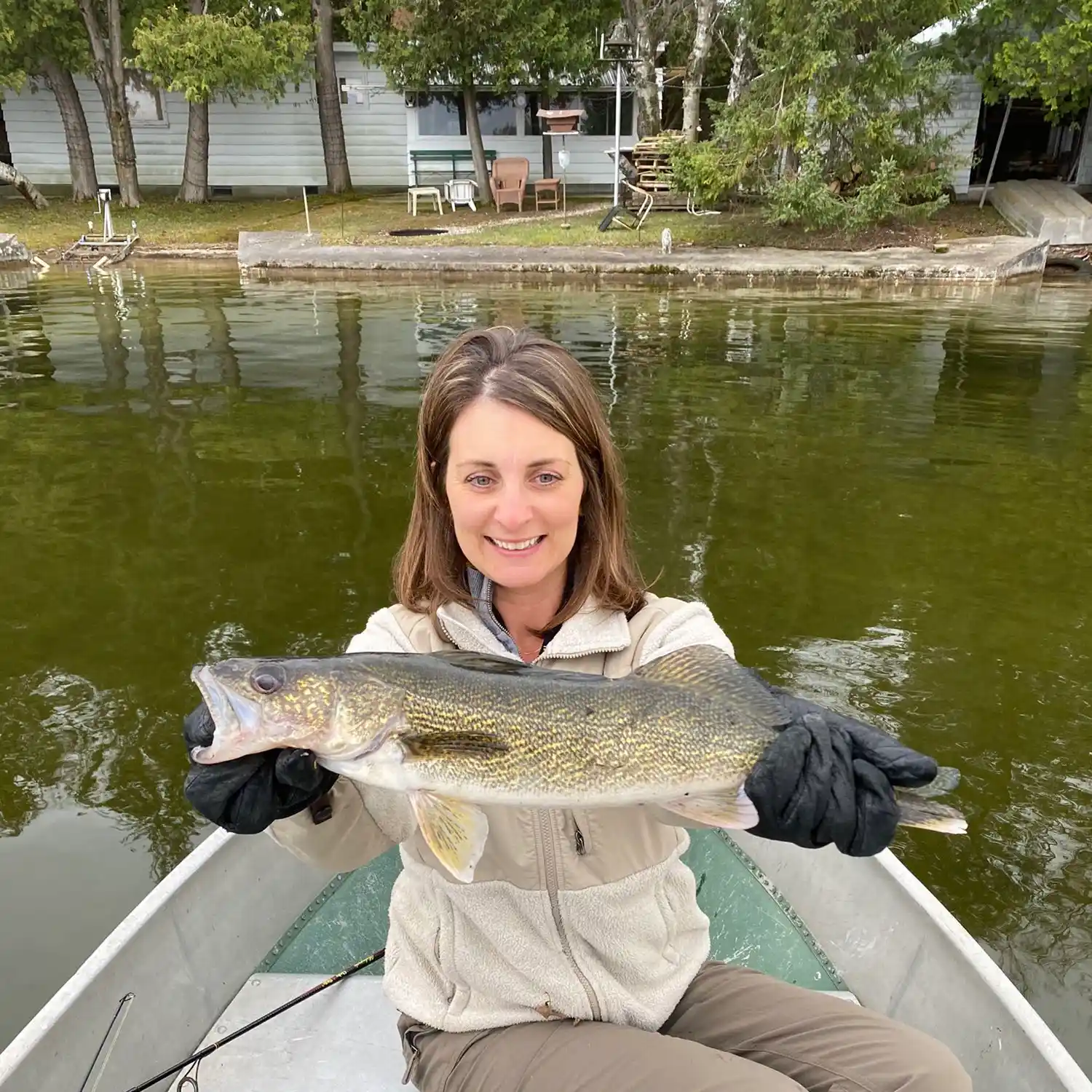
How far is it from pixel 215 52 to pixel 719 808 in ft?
99.0

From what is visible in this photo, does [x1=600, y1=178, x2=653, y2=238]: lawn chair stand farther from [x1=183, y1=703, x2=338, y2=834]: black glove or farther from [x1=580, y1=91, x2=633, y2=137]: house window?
[x1=183, y1=703, x2=338, y2=834]: black glove

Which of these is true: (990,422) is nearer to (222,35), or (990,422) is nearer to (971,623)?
(971,623)

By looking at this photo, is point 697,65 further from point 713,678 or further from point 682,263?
point 713,678

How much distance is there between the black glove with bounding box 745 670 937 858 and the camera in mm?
2203

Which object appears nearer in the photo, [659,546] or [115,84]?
[659,546]

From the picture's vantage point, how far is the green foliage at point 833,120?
23.0 metres

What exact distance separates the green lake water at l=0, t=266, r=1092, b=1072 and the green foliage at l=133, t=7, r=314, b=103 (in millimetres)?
12803

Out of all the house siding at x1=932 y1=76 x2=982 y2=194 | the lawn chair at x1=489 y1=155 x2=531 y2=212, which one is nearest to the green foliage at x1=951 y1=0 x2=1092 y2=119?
the house siding at x1=932 y1=76 x2=982 y2=194

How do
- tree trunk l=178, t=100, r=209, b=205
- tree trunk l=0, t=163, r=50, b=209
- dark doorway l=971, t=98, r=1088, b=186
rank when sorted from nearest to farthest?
tree trunk l=178, t=100, r=209, b=205 < tree trunk l=0, t=163, r=50, b=209 < dark doorway l=971, t=98, r=1088, b=186

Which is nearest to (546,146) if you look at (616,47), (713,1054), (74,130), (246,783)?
(616,47)

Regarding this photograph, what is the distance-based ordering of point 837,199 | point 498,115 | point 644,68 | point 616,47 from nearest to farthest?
point 837,199 < point 616,47 < point 644,68 < point 498,115

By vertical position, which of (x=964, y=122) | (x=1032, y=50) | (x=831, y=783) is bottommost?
(x=831, y=783)

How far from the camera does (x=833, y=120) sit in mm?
23734

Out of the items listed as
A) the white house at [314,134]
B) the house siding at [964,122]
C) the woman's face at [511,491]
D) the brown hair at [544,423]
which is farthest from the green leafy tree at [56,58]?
the woman's face at [511,491]
